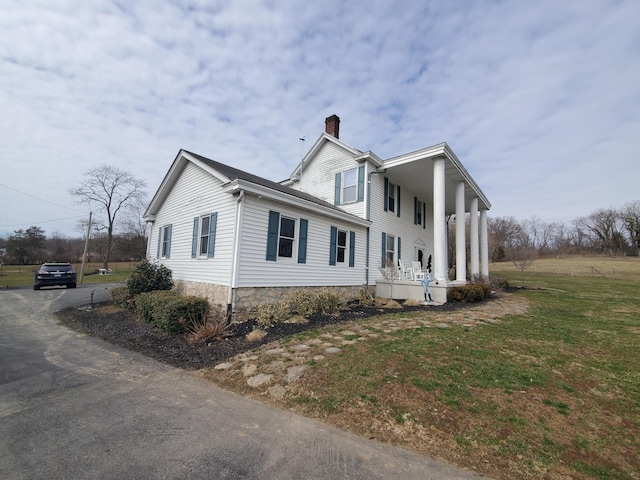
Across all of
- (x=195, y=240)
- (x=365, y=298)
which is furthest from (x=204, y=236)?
(x=365, y=298)

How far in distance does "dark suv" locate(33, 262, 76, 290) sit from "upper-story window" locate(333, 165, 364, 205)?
19.0 m

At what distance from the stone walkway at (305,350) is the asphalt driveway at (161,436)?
1.77 feet

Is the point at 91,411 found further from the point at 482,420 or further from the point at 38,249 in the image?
the point at 38,249

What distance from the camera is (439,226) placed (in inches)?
481

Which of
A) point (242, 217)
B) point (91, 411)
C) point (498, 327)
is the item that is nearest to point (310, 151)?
point (242, 217)

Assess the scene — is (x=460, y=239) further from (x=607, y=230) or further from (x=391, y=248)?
(x=607, y=230)

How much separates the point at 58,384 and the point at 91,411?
1.54 metres

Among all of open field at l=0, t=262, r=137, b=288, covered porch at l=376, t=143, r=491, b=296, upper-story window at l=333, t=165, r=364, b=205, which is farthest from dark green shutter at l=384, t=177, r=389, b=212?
open field at l=0, t=262, r=137, b=288

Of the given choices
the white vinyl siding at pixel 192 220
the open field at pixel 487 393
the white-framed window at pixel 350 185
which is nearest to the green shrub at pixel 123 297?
the white vinyl siding at pixel 192 220

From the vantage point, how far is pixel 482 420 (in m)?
3.18

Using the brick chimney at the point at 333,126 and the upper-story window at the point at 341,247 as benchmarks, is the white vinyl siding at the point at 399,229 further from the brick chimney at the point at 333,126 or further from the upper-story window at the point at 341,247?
the brick chimney at the point at 333,126

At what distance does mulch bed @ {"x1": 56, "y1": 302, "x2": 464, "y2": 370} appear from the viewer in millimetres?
5898

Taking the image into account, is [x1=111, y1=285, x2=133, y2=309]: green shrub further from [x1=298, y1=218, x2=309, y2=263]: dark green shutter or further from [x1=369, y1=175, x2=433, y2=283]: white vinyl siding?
[x1=369, y1=175, x2=433, y2=283]: white vinyl siding

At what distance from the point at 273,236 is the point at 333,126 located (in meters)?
9.11
